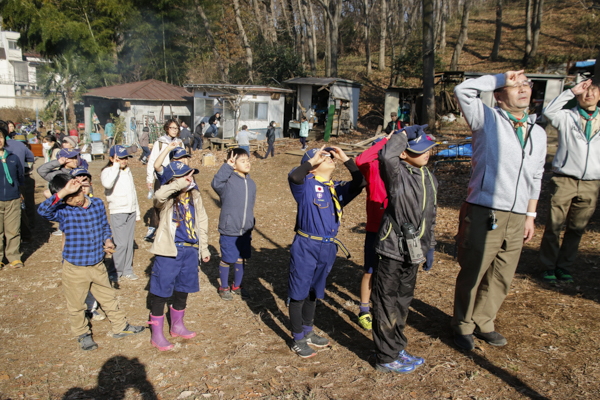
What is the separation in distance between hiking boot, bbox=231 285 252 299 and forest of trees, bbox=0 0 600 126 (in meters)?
23.9

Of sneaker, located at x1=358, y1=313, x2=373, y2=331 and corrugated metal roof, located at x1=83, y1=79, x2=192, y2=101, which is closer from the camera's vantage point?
sneaker, located at x1=358, y1=313, x2=373, y2=331

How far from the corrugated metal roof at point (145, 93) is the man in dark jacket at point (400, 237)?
81.6ft

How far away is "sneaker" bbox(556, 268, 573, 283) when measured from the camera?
5.11m

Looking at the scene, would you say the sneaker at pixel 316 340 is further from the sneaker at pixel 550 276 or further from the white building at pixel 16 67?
the white building at pixel 16 67

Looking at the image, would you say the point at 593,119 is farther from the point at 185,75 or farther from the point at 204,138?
the point at 185,75

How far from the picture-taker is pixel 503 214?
11.8 feet

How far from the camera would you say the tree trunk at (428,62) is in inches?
733

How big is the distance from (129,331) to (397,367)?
2.83 metres

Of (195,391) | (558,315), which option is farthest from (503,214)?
(195,391)

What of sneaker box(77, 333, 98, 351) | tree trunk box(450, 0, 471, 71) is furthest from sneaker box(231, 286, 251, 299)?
tree trunk box(450, 0, 471, 71)

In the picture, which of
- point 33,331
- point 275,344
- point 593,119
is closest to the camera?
point 275,344

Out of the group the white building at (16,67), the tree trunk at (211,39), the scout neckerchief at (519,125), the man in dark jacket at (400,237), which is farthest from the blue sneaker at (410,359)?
the white building at (16,67)

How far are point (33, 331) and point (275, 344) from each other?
273 centimetres

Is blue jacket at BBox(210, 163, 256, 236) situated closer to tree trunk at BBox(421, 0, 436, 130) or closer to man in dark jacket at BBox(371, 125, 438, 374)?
man in dark jacket at BBox(371, 125, 438, 374)
